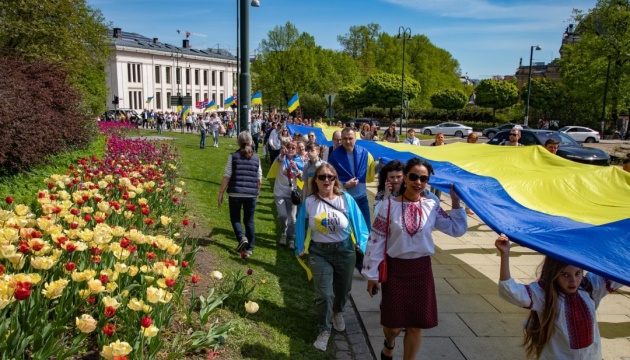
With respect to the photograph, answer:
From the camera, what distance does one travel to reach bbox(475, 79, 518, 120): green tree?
5556 cm

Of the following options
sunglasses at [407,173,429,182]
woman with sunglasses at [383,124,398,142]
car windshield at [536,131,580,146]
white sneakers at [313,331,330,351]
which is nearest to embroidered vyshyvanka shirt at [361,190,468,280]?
sunglasses at [407,173,429,182]

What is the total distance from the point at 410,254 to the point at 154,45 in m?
88.9

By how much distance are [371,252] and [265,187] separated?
10263mm

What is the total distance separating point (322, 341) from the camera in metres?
4.89

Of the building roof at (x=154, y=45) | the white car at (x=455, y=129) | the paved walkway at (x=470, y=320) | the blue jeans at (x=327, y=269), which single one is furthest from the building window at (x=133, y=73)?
the blue jeans at (x=327, y=269)

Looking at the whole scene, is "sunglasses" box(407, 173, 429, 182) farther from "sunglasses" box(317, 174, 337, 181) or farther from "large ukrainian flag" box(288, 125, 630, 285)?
"sunglasses" box(317, 174, 337, 181)

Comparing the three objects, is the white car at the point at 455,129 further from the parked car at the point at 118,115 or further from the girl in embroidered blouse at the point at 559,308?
the girl in embroidered blouse at the point at 559,308

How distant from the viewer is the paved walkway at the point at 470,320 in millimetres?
4969

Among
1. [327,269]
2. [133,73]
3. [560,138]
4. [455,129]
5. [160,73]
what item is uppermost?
[160,73]

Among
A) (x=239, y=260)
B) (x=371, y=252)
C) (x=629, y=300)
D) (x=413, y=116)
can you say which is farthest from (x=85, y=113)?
(x=413, y=116)

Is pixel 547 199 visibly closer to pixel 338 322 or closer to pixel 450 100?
pixel 338 322

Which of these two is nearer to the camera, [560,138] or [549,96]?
[560,138]

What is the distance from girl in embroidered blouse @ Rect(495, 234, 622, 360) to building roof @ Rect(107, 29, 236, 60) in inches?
3077

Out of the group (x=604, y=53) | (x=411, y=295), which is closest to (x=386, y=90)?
(x=604, y=53)
